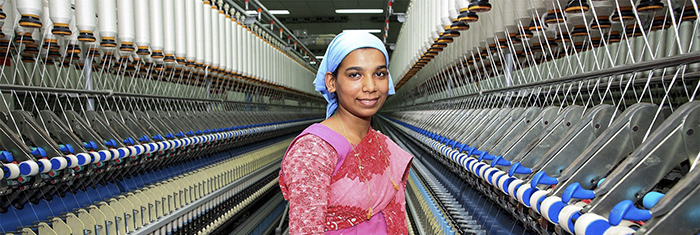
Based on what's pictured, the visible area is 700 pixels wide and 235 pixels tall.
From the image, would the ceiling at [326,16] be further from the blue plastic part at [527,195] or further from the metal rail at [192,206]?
the blue plastic part at [527,195]

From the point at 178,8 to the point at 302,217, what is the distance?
10.3ft

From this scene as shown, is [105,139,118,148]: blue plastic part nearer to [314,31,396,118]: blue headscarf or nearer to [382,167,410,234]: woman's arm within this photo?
[314,31,396,118]: blue headscarf

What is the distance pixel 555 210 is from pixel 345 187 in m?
0.57

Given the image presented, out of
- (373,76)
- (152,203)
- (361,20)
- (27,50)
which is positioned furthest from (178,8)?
(361,20)

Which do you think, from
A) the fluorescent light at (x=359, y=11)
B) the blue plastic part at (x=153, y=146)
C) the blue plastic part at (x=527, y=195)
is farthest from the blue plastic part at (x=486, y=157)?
the fluorescent light at (x=359, y=11)

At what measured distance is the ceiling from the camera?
512 inches

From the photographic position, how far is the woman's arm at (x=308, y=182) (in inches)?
49.4

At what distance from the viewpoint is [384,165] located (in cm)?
153

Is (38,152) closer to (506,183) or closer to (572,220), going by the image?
(506,183)

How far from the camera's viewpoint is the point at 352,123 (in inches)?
59.3

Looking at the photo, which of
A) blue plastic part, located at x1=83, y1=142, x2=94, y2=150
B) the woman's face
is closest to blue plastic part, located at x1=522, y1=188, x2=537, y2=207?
the woman's face

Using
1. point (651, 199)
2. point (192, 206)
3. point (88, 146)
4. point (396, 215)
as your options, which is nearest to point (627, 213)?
point (651, 199)

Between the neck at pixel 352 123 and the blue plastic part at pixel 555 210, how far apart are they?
1.91 feet

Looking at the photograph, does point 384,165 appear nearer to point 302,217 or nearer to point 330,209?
point 330,209
